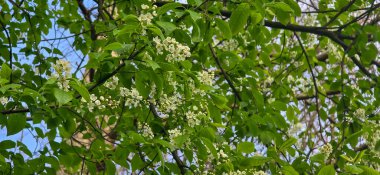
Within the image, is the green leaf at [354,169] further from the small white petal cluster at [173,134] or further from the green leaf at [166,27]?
Answer: the green leaf at [166,27]

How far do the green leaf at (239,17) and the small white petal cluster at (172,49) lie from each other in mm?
325

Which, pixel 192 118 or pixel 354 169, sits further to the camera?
pixel 192 118

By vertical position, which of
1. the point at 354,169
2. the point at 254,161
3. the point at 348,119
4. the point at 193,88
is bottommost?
the point at 354,169

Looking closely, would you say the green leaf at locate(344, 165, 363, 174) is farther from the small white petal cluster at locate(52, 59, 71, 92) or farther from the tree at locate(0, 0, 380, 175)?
the small white petal cluster at locate(52, 59, 71, 92)

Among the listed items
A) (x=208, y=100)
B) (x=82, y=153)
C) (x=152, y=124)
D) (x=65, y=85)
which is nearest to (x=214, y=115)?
(x=208, y=100)

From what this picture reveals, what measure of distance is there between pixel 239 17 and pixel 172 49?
39 cm

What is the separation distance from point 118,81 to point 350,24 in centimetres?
190

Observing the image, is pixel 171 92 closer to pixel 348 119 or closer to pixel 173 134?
pixel 173 134

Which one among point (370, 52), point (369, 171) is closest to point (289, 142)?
point (369, 171)

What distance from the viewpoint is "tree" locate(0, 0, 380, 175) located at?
2072 mm

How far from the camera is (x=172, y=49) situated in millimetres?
2049

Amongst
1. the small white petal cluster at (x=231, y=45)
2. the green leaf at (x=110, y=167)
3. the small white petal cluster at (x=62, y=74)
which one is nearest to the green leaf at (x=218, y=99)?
the green leaf at (x=110, y=167)

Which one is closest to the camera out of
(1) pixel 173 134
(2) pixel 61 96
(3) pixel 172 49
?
(2) pixel 61 96

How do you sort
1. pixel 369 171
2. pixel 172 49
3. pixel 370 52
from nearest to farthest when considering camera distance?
pixel 172 49 → pixel 369 171 → pixel 370 52
